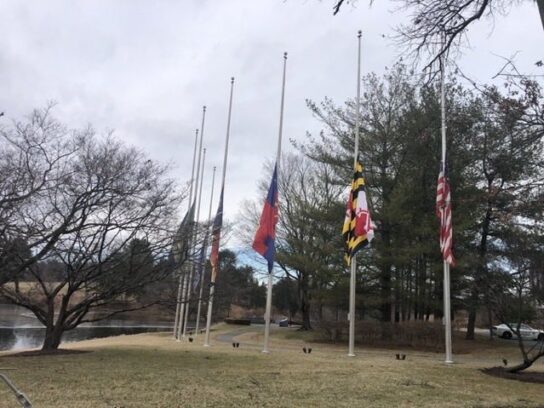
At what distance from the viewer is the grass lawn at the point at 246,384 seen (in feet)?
28.0

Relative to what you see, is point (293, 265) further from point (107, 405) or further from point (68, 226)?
point (107, 405)

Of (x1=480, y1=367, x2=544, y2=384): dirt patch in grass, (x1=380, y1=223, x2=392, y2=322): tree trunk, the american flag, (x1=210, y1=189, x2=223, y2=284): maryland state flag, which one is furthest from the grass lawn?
(x1=380, y1=223, x2=392, y2=322): tree trunk

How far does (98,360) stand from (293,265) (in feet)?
73.1

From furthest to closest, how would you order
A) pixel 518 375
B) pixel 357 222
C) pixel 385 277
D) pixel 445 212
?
pixel 385 277, pixel 357 222, pixel 445 212, pixel 518 375

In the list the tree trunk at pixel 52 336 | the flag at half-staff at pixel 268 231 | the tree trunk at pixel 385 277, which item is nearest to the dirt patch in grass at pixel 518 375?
the flag at half-staff at pixel 268 231

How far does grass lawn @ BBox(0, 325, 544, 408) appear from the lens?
28.0 ft

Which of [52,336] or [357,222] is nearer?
[52,336]

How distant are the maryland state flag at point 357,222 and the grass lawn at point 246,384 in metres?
5.15

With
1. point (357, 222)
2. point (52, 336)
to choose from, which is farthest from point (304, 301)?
point (52, 336)

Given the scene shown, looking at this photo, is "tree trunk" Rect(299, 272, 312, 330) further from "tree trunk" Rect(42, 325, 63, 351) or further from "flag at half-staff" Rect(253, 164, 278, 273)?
"tree trunk" Rect(42, 325, 63, 351)

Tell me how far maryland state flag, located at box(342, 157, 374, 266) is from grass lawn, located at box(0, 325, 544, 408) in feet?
16.9

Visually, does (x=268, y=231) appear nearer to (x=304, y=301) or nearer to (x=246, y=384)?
(x=246, y=384)

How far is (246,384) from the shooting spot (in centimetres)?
1027

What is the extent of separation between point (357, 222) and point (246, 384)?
394 inches
